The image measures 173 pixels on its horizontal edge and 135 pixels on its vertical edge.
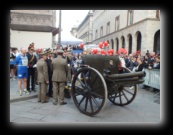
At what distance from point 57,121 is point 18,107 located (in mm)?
1671

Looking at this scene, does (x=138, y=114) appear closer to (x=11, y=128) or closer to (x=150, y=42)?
(x=11, y=128)

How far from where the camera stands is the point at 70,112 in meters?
5.61

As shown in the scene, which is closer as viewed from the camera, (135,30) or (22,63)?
(22,63)

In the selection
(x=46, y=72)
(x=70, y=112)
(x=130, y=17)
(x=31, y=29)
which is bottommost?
(x=70, y=112)

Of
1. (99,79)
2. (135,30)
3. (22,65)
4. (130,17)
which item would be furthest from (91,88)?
(130,17)

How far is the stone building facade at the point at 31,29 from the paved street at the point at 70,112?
31.0 ft

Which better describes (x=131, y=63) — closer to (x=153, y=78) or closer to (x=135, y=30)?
(x=153, y=78)

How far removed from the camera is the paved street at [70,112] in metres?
5.04

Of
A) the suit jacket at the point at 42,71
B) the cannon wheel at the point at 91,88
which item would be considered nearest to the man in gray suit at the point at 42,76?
the suit jacket at the point at 42,71

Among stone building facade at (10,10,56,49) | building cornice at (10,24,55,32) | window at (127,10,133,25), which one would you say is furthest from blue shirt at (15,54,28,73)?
window at (127,10,133,25)

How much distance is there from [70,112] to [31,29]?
11.7 metres

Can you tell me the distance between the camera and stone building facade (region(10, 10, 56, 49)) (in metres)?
15.6

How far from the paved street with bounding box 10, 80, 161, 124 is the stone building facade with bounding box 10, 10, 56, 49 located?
9452 millimetres
